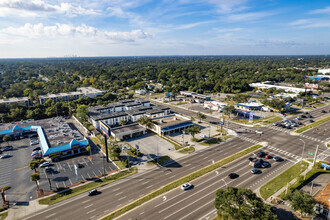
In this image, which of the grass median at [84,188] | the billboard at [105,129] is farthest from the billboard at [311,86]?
the grass median at [84,188]

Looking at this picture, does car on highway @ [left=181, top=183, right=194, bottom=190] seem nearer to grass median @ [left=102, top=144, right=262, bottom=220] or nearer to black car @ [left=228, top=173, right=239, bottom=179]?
grass median @ [left=102, top=144, right=262, bottom=220]

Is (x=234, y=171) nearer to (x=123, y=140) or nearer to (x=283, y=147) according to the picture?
(x=283, y=147)

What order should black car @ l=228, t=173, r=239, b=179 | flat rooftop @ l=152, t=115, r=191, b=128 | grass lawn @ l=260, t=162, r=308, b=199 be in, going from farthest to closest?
flat rooftop @ l=152, t=115, r=191, b=128 < black car @ l=228, t=173, r=239, b=179 < grass lawn @ l=260, t=162, r=308, b=199

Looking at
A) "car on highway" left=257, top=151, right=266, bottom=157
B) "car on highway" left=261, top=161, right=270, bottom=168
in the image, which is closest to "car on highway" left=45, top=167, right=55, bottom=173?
"car on highway" left=261, top=161, right=270, bottom=168

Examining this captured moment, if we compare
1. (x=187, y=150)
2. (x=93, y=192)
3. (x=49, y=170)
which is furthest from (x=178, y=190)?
(x=49, y=170)

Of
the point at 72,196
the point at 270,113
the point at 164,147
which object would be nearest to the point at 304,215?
the point at 164,147

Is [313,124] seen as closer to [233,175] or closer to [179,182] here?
[233,175]
